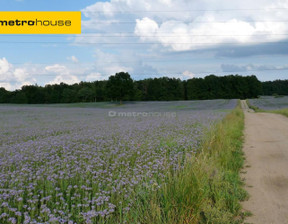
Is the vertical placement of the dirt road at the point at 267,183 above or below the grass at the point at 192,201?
below

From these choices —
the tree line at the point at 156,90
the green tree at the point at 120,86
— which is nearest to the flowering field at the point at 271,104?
the tree line at the point at 156,90

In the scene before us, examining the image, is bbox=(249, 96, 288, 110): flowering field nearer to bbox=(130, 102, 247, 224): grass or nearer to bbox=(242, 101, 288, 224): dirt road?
bbox=(242, 101, 288, 224): dirt road

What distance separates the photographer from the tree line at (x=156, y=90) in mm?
97375

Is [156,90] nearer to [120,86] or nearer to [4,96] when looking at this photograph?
[120,86]

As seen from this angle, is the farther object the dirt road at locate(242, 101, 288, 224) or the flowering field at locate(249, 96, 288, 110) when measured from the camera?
the flowering field at locate(249, 96, 288, 110)

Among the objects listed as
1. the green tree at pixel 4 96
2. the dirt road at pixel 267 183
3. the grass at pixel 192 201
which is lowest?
the dirt road at pixel 267 183

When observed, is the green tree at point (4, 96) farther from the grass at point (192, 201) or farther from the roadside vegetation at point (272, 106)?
the grass at point (192, 201)

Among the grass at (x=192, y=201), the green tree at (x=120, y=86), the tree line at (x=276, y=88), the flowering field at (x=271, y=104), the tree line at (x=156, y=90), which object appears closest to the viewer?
the grass at (x=192, y=201)

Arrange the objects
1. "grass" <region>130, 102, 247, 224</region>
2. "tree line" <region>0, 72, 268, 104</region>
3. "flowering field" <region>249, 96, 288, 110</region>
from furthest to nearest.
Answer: "tree line" <region>0, 72, 268, 104</region>, "flowering field" <region>249, 96, 288, 110</region>, "grass" <region>130, 102, 247, 224</region>

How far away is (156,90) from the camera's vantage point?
334 ft

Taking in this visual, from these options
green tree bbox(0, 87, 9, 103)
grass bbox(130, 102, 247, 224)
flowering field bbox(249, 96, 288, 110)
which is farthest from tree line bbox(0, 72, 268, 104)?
grass bbox(130, 102, 247, 224)

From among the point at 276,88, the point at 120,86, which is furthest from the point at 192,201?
the point at 276,88

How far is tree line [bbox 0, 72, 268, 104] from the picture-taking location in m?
97.4

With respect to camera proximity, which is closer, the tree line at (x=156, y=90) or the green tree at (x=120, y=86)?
the green tree at (x=120, y=86)
